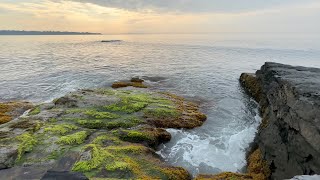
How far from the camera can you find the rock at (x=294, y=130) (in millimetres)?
11688

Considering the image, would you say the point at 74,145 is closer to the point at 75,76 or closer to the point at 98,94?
the point at 98,94

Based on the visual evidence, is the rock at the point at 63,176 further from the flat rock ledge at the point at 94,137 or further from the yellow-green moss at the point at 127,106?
the yellow-green moss at the point at 127,106

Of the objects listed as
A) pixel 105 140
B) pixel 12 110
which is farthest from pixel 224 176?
pixel 12 110

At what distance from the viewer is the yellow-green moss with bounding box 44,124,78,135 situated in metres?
17.7

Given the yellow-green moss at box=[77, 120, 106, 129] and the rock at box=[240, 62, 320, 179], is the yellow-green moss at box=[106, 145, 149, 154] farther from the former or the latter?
the rock at box=[240, 62, 320, 179]

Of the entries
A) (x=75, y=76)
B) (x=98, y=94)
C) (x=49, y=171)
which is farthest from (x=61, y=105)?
(x=75, y=76)

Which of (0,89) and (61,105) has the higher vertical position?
(61,105)

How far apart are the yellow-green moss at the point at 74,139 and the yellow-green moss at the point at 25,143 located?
1530 millimetres

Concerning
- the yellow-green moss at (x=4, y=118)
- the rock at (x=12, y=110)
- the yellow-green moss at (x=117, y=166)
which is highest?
the yellow-green moss at (x=117, y=166)

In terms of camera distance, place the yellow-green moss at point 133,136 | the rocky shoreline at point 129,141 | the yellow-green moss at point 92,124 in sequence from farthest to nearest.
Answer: the yellow-green moss at point 92,124 → the yellow-green moss at point 133,136 → the rocky shoreline at point 129,141

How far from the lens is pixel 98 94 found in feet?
88.9

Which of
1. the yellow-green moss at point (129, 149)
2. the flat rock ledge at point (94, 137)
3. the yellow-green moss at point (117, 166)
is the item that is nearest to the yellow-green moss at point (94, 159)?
the flat rock ledge at point (94, 137)

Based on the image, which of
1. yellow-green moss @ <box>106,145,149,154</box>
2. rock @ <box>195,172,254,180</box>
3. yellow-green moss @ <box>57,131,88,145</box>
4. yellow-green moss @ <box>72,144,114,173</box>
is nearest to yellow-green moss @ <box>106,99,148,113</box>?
yellow-green moss @ <box>57,131,88,145</box>

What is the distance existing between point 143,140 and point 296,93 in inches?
396
